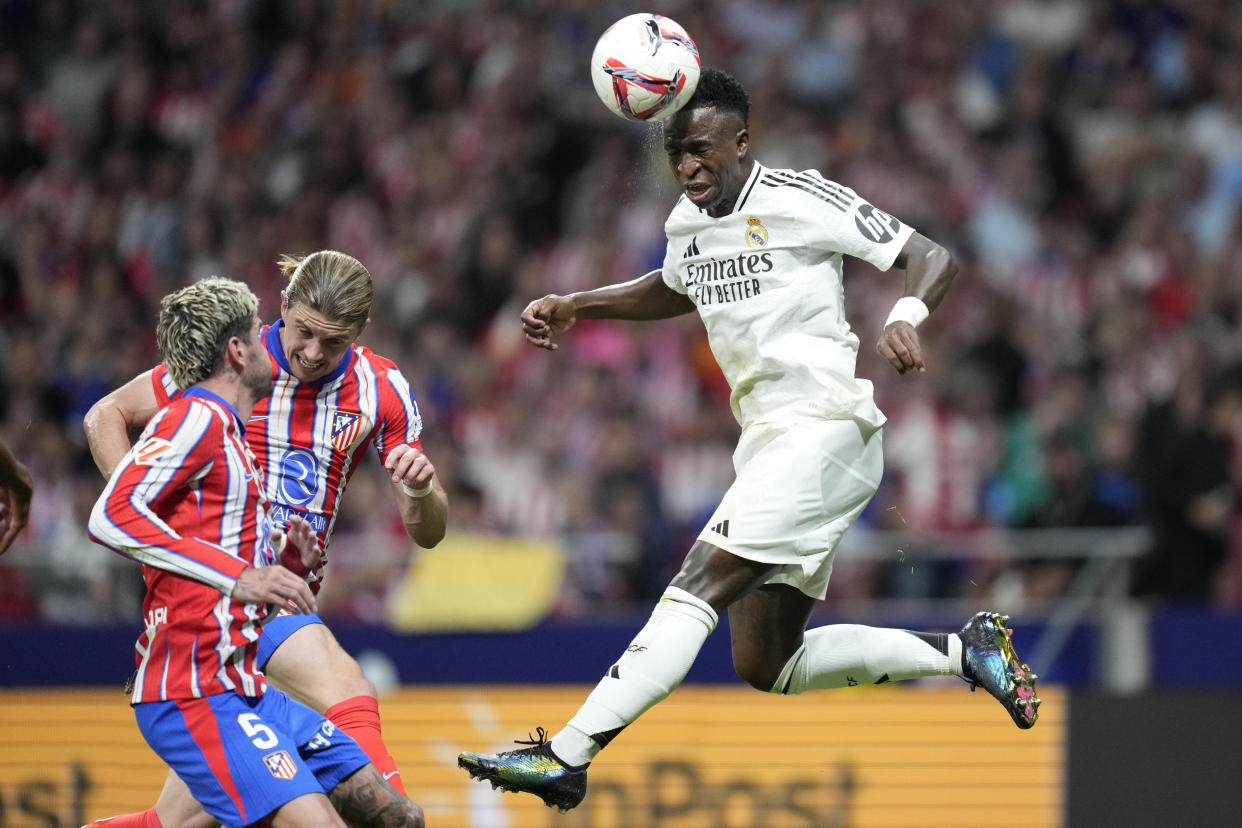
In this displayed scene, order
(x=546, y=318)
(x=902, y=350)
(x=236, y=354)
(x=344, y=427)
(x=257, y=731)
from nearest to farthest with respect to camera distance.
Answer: (x=257, y=731)
(x=236, y=354)
(x=902, y=350)
(x=344, y=427)
(x=546, y=318)

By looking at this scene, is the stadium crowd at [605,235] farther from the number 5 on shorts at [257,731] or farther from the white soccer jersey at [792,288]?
the number 5 on shorts at [257,731]

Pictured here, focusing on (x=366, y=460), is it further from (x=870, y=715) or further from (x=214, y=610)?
(x=214, y=610)

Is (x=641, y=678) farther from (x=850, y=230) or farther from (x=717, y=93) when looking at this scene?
(x=717, y=93)

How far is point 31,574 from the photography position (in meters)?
10.9

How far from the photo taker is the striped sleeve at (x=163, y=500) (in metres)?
4.32

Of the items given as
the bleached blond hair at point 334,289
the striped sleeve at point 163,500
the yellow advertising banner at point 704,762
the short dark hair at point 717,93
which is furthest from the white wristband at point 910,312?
the yellow advertising banner at point 704,762

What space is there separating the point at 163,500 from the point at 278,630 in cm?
112

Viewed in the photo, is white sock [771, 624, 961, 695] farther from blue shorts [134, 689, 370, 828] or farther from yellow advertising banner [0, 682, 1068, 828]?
yellow advertising banner [0, 682, 1068, 828]

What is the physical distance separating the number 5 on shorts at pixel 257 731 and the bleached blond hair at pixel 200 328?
0.91m

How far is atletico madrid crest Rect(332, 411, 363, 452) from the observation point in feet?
18.2

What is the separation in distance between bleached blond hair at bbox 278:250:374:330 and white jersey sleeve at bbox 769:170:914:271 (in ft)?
4.58

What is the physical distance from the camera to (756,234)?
17.5ft

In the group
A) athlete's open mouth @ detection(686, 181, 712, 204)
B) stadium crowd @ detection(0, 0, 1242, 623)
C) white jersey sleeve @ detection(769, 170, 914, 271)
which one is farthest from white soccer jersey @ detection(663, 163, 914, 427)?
stadium crowd @ detection(0, 0, 1242, 623)

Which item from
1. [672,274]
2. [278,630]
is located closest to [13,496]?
[278,630]
